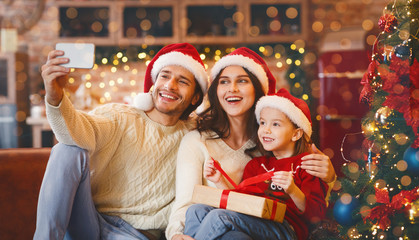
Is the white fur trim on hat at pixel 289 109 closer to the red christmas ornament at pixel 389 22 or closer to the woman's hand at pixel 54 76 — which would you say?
the red christmas ornament at pixel 389 22

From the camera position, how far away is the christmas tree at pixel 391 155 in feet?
5.13

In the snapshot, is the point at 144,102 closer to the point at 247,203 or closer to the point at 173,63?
the point at 173,63

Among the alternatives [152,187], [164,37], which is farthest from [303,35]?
[152,187]

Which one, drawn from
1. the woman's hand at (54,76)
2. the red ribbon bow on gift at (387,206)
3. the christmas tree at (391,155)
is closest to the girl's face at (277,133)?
the christmas tree at (391,155)

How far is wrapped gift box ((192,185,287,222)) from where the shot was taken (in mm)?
1360

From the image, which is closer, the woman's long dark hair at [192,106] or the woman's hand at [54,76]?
the woman's hand at [54,76]

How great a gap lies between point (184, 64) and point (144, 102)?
0.24 meters

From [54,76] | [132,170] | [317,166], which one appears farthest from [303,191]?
[54,76]

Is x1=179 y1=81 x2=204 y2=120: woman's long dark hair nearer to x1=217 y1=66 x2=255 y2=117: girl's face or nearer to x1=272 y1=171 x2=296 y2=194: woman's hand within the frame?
x1=217 y1=66 x2=255 y2=117: girl's face

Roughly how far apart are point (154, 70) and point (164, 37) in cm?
269

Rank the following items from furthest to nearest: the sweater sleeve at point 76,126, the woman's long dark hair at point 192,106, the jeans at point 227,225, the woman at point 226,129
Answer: the woman's long dark hair at point 192,106 → the woman at point 226,129 → the sweater sleeve at point 76,126 → the jeans at point 227,225

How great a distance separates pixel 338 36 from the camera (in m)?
4.00

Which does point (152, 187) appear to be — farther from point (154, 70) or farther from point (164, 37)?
point (164, 37)

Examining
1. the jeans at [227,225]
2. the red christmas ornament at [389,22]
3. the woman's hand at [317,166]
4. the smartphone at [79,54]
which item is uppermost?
the red christmas ornament at [389,22]
